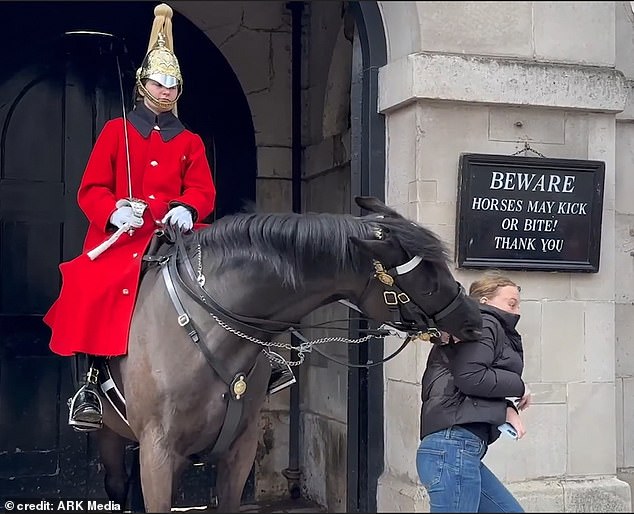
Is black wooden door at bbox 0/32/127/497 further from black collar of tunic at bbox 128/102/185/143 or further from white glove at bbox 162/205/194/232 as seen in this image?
white glove at bbox 162/205/194/232

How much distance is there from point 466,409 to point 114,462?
1.98 meters

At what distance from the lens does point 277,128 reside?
6668 mm

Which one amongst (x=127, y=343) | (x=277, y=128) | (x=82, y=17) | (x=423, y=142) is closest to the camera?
(x=127, y=343)

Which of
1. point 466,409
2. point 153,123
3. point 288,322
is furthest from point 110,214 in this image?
point 466,409

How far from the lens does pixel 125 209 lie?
4039mm

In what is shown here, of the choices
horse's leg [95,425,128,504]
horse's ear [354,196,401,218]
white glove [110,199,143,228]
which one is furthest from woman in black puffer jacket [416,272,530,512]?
horse's leg [95,425,128,504]

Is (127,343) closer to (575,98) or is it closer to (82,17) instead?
(575,98)

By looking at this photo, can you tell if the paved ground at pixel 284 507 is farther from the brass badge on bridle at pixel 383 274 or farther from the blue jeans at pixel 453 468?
the brass badge on bridle at pixel 383 274

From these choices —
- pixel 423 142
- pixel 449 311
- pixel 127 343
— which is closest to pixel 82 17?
pixel 423 142

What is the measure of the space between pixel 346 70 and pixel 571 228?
2.12 meters

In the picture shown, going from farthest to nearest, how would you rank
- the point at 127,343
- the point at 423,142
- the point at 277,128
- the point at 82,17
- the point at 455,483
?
the point at 277,128 < the point at 82,17 < the point at 423,142 < the point at 127,343 < the point at 455,483

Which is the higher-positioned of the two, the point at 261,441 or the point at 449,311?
the point at 449,311

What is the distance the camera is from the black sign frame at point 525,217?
15.6ft

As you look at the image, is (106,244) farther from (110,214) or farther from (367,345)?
(367,345)
